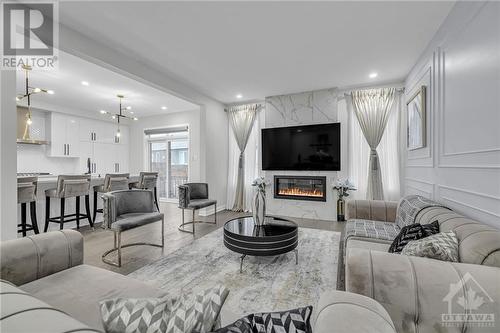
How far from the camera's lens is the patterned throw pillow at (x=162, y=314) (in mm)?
601

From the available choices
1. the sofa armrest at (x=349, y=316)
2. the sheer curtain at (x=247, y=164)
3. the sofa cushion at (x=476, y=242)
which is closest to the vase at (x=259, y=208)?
the sofa cushion at (x=476, y=242)

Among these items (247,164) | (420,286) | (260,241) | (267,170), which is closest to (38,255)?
(260,241)

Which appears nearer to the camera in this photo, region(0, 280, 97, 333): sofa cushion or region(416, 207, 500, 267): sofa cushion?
region(0, 280, 97, 333): sofa cushion

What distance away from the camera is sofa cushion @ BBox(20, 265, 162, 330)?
104 centimetres

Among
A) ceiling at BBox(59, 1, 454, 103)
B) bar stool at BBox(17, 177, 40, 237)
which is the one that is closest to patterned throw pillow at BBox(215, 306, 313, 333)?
ceiling at BBox(59, 1, 454, 103)

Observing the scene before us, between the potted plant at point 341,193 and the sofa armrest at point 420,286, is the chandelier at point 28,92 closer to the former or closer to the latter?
the sofa armrest at point 420,286

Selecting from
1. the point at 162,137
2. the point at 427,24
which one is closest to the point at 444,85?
the point at 427,24

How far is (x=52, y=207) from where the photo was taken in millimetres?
3660

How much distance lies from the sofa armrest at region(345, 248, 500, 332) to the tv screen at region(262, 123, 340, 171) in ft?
11.4

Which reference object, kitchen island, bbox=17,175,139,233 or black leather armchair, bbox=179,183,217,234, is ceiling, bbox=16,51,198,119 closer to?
kitchen island, bbox=17,175,139,233

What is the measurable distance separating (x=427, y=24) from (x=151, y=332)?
350 cm

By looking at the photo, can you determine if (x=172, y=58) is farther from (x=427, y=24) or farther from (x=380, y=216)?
(x=380, y=216)

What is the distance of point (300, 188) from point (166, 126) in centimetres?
432

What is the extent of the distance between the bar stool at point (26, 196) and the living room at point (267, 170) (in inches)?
0.9
